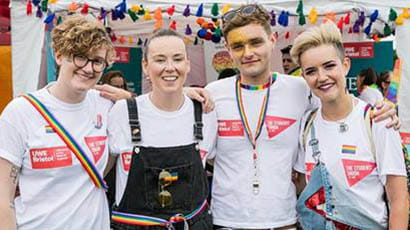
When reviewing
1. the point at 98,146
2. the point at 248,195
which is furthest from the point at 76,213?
the point at 248,195

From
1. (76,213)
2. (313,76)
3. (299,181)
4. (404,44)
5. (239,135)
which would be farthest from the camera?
(404,44)

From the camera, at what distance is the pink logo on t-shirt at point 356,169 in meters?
2.19

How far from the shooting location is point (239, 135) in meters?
2.51

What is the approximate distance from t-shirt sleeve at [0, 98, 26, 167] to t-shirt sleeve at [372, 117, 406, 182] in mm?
1513

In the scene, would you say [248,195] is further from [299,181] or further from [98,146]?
[98,146]

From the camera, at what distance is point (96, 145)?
7.30 feet

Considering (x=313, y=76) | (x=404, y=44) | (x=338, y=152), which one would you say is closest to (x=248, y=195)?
(x=338, y=152)

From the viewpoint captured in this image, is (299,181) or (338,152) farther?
(299,181)

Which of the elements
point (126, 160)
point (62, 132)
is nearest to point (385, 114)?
point (126, 160)

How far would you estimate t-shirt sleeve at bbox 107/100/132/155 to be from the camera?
233 cm

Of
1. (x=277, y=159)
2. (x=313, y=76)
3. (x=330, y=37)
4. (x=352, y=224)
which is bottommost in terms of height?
(x=352, y=224)

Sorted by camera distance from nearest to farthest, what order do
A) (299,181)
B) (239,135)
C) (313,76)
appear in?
(313,76), (239,135), (299,181)

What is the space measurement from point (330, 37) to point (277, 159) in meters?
0.65

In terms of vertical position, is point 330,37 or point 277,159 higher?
point 330,37
